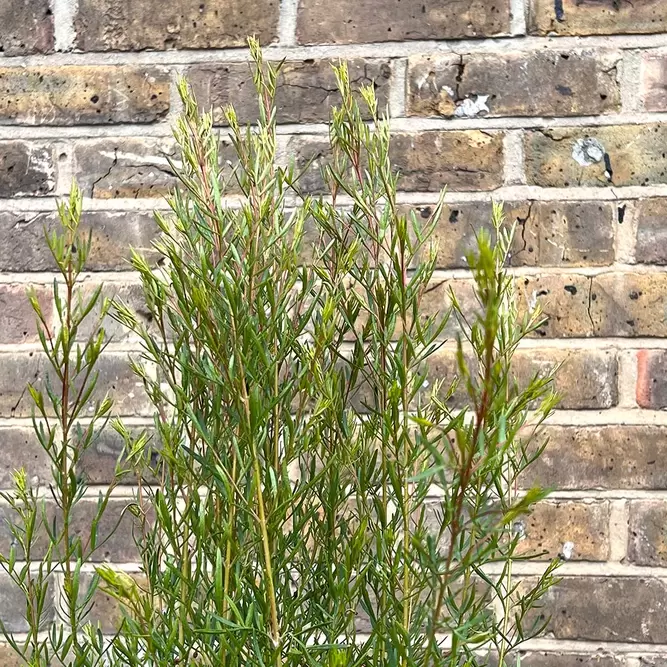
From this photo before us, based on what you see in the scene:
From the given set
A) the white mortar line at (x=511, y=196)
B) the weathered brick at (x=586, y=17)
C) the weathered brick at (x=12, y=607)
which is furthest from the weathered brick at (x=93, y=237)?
the weathered brick at (x=586, y=17)

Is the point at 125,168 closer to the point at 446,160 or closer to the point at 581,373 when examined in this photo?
the point at 446,160

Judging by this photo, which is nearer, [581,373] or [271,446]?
[271,446]

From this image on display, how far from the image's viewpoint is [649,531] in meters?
1.09

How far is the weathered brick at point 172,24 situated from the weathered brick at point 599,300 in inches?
19.7

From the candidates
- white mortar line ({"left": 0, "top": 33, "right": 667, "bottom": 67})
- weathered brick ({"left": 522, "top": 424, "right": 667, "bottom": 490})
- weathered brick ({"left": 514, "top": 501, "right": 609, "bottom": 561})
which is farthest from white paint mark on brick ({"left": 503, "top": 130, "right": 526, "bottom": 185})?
weathered brick ({"left": 514, "top": 501, "right": 609, "bottom": 561})

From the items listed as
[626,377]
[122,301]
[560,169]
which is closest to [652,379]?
[626,377]

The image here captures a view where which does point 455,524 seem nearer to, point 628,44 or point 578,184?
point 578,184

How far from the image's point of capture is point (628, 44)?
1085 millimetres

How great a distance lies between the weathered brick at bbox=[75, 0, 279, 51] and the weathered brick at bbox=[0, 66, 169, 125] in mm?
37

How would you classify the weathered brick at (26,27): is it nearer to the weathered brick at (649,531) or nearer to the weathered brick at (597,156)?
the weathered brick at (597,156)

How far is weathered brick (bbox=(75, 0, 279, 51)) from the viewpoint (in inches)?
43.7

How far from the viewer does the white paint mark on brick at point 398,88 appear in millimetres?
1102

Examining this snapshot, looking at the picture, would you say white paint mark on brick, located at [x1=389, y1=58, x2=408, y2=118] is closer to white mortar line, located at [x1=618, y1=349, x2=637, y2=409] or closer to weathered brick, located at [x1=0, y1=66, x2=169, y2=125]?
weathered brick, located at [x1=0, y1=66, x2=169, y2=125]

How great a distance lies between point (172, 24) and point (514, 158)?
0.49 meters
